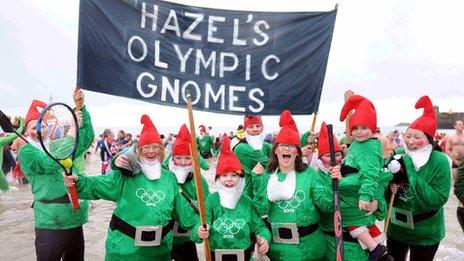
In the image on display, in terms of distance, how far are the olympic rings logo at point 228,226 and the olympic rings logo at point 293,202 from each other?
0.40 meters

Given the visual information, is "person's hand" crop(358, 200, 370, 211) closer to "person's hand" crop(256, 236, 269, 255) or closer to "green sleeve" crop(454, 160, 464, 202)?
"person's hand" crop(256, 236, 269, 255)

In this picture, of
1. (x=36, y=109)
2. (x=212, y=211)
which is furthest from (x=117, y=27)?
(x=212, y=211)

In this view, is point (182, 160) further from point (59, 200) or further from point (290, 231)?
point (290, 231)

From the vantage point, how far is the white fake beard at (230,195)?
12.2 ft

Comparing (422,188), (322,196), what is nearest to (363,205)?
(322,196)

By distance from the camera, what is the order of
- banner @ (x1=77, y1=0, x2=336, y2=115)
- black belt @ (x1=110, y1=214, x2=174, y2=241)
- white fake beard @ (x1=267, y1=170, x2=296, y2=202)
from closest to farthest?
black belt @ (x1=110, y1=214, x2=174, y2=241) < white fake beard @ (x1=267, y1=170, x2=296, y2=202) < banner @ (x1=77, y1=0, x2=336, y2=115)

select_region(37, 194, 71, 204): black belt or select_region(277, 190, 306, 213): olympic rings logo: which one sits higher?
select_region(277, 190, 306, 213): olympic rings logo

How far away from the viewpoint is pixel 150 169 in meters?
3.72

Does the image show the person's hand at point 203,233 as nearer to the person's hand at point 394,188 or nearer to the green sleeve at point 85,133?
the green sleeve at point 85,133

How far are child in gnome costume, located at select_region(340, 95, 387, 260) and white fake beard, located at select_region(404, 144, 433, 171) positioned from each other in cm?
41

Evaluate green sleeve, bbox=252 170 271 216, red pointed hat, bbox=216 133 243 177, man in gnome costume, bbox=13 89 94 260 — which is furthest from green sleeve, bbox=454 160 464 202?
man in gnome costume, bbox=13 89 94 260

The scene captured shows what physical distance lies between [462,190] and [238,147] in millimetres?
2685

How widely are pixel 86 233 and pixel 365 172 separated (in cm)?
585

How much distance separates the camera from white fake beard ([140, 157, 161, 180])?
12.2 feet
